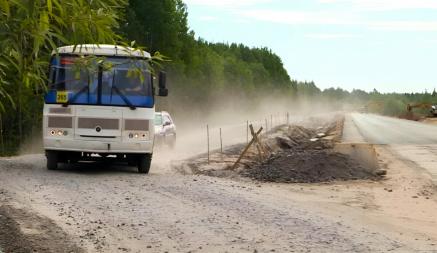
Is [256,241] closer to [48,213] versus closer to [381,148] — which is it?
[48,213]

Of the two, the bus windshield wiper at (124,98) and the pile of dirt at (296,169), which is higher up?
the bus windshield wiper at (124,98)

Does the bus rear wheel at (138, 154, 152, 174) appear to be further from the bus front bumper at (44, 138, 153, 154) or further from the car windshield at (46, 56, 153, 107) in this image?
the car windshield at (46, 56, 153, 107)

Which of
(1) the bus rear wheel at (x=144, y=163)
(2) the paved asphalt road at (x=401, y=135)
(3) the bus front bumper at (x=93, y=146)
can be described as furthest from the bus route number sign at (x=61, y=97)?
(2) the paved asphalt road at (x=401, y=135)

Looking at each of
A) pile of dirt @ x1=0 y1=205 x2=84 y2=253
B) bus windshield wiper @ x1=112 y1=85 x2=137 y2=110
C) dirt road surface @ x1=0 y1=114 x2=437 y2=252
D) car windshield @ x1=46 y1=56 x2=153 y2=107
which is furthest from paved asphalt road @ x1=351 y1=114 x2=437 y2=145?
pile of dirt @ x1=0 y1=205 x2=84 y2=253

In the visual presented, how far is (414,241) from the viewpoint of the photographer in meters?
8.98

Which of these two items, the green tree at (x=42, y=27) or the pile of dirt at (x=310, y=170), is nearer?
the green tree at (x=42, y=27)

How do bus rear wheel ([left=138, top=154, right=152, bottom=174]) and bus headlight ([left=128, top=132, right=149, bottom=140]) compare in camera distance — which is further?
bus rear wheel ([left=138, top=154, right=152, bottom=174])

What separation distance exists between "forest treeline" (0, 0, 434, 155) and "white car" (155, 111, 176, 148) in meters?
2.52

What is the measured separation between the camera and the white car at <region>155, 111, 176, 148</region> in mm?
24453

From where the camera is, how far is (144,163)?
16.5 meters

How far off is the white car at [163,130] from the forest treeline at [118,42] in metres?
2.52

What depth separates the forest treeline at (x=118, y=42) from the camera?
4.16 m

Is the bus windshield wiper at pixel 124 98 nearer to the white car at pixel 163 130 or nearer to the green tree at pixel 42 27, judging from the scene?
the white car at pixel 163 130

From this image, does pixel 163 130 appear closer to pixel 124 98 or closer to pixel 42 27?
pixel 124 98
